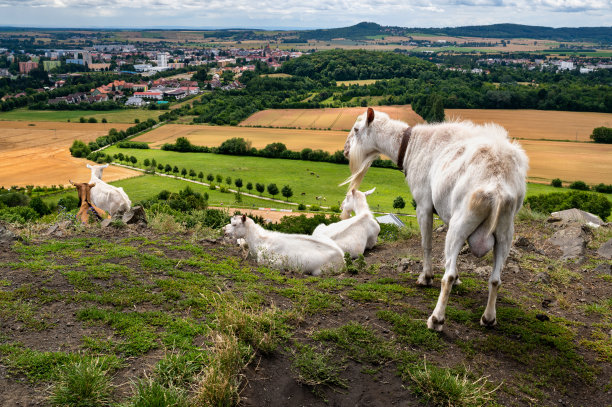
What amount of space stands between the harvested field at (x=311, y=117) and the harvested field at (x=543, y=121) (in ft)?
52.2

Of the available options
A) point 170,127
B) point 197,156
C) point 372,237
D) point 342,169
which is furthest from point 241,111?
point 372,237

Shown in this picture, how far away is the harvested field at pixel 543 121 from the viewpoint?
80750 millimetres

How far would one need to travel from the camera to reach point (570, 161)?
6756 centimetres

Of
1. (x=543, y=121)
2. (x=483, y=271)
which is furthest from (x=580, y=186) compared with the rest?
(x=483, y=271)

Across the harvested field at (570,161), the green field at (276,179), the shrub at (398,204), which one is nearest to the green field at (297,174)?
the green field at (276,179)

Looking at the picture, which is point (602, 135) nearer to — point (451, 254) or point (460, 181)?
point (460, 181)

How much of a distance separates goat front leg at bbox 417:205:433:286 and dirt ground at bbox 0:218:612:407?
0.94 feet

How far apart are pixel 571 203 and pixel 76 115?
12049 centimetres

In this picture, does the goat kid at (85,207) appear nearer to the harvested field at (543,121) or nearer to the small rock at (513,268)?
the small rock at (513,268)

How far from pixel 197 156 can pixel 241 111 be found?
118 ft

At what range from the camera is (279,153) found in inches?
3196

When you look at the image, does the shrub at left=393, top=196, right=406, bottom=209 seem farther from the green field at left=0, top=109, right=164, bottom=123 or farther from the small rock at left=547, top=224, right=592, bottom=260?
the green field at left=0, top=109, right=164, bottom=123

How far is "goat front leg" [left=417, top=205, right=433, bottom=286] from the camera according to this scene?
8516mm

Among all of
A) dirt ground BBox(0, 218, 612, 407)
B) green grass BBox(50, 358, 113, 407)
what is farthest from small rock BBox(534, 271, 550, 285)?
green grass BBox(50, 358, 113, 407)
